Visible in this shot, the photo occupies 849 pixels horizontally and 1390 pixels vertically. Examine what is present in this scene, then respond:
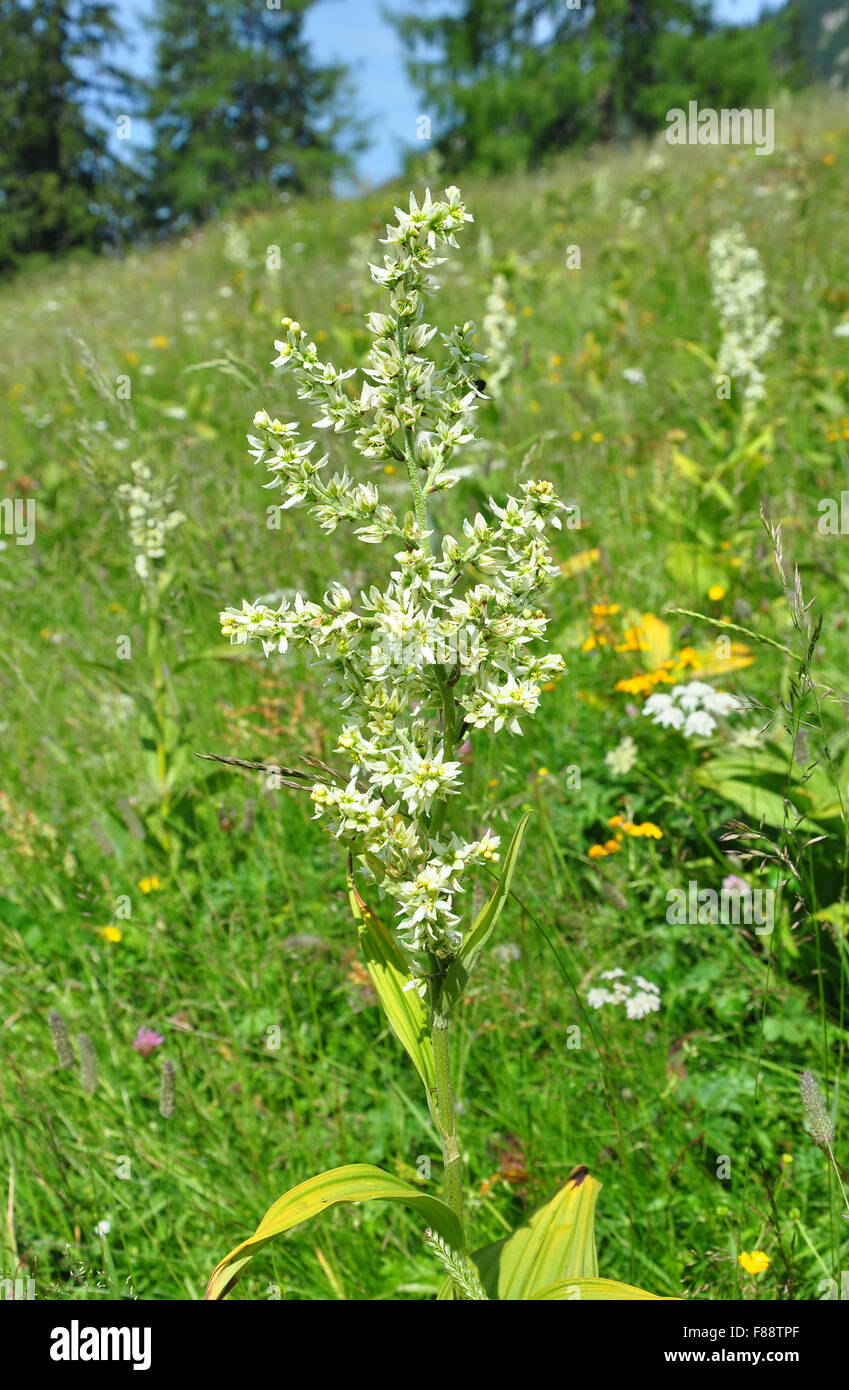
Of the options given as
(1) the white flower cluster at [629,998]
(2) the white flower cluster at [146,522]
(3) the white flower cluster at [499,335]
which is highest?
(3) the white flower cluster at [499,335]

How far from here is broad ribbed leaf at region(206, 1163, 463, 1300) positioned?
3.61ft

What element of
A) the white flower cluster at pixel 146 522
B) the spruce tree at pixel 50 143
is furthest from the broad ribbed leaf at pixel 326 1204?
the spruce tree at pixel 50 143

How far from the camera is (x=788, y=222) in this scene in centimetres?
707

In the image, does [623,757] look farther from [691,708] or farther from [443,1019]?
[443,1019]

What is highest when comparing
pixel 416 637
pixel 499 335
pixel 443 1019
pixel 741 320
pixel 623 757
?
pixel 741 320

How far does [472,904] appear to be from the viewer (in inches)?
90.0

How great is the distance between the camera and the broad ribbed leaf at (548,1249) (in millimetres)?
1430

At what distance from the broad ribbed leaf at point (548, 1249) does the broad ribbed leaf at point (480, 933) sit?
440mm

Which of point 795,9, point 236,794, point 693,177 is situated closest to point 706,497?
point 236,794

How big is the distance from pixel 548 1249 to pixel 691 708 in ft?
5.01

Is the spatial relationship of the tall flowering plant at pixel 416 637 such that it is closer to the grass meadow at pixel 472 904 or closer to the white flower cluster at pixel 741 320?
the grass meadow at pixel 472 904

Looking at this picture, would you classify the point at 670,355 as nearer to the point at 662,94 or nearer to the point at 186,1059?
the point at 186,1059

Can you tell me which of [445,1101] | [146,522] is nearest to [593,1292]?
[445,1101]

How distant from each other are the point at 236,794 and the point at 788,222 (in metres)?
6.60
